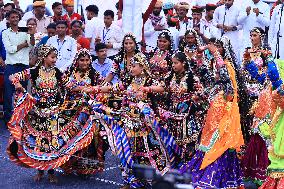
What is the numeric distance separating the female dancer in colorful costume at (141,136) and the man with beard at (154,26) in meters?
4.36

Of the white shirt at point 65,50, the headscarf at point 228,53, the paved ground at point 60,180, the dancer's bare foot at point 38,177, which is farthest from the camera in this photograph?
the white shirt at point 65,50

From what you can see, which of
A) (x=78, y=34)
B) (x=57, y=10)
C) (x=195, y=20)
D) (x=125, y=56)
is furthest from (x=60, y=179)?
(x=57, y=10)

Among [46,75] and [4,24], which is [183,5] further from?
[46,75]

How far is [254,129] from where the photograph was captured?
7473mm

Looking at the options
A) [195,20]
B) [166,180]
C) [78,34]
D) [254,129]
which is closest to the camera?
[166,180]

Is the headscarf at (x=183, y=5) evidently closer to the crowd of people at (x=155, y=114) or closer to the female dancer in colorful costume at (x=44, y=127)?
the crowd of people at (x=155, y=114)

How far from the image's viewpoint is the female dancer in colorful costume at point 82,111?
27.8 ft

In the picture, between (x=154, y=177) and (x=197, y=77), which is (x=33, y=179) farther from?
(x=154, y=177)

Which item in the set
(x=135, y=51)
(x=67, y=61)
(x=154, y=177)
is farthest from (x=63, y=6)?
(x=154, y=177)

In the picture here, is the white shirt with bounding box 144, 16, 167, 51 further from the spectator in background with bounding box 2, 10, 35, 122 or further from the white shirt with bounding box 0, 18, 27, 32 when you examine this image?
the white shirt with bounding box 0, 18, 27, 32

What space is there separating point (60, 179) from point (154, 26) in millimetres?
4572

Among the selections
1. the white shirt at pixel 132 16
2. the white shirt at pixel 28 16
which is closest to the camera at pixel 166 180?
the white shirt at pixel 132 16

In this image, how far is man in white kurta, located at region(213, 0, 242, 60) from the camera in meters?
12.5

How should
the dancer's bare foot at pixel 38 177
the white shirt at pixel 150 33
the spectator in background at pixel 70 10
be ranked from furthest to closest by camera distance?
the spectator in background at pixel 70 10, the white shirt at pixel 150 33, the dancer's bare foot at pixel 38 177
